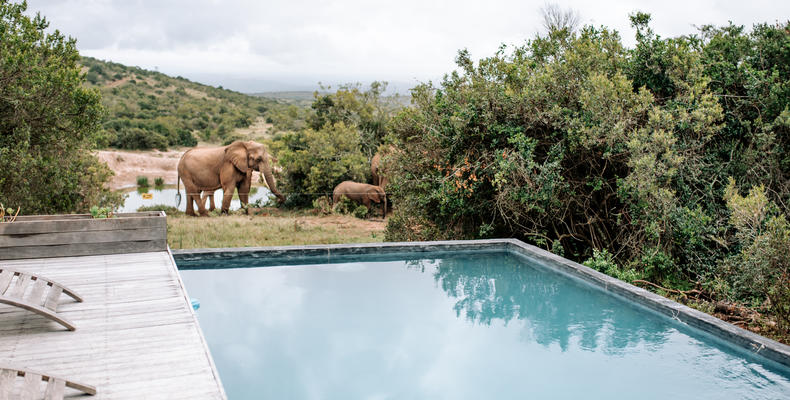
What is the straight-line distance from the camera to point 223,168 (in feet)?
52.3

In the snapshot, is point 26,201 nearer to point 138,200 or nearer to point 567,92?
point 567,92

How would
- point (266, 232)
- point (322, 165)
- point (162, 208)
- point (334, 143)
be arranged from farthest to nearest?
point (334, 143), point (322, 165), point (162, 208), point (266, 232)

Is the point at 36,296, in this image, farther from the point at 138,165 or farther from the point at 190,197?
the point at 138,165

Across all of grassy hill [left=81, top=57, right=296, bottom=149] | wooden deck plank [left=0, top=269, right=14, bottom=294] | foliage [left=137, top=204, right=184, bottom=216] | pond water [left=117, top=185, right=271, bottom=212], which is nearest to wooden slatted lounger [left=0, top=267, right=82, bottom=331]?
wooden deck plank [left=0, top=269, right=14, bottom=294]

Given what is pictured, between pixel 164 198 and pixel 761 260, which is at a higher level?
pixel 761 260

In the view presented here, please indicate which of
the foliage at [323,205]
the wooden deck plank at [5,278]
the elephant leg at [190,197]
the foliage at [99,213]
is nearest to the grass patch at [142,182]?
the elephant leg at [190,197]

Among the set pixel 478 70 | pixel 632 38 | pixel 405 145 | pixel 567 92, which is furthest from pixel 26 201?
pixel 632 38

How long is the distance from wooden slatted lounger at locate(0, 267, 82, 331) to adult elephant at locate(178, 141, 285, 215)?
1193cm

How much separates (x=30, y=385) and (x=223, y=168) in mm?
13946

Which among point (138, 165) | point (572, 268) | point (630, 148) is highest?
point (630, 148)

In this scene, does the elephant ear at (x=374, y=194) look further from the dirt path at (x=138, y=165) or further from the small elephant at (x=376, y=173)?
the dirt path at (x=138, y=165)

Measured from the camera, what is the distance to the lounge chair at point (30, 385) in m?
2.41

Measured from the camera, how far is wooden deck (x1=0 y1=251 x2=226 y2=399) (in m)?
2.80

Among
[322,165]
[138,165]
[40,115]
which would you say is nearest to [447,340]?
[40,115]
